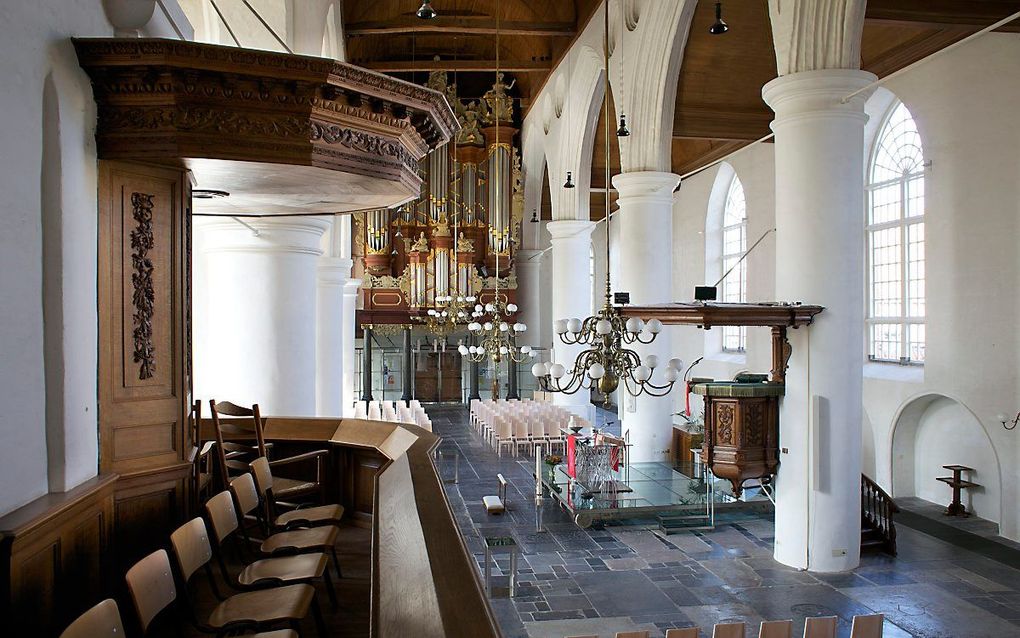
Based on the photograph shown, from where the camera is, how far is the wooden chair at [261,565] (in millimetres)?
3470

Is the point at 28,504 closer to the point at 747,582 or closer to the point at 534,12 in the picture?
the point at 747,582

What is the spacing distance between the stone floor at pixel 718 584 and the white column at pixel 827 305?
59 cm

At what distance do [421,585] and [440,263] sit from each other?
18685 mm

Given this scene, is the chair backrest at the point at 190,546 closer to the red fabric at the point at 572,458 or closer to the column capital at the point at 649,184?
the red fabric at the point at 572,458

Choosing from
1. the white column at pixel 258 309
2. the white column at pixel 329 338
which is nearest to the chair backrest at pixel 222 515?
the white column at pixel 258 309

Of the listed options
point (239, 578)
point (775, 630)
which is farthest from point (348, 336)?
point (775, 630)

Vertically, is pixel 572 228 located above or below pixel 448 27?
below

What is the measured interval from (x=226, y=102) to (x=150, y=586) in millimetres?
2101

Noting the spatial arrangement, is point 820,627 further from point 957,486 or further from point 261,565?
point 957,486

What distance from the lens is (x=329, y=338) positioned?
1241cm

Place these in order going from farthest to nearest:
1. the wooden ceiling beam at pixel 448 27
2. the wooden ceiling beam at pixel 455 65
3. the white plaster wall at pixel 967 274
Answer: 1. the wooden ceiling beam at pixel 455 65
2. the wooden ceiling beam at pixel 448 27
3. the white plaster wall at pixel 967 274

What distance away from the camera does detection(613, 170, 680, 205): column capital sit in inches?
459

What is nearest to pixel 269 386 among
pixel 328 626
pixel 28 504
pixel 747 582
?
pixel 328 626

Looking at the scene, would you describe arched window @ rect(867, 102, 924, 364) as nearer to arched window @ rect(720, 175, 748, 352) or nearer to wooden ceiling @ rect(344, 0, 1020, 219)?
wooden ceiling @ rect(344, 0, 1020, 219)
